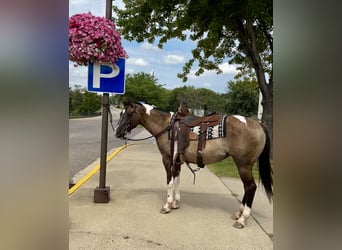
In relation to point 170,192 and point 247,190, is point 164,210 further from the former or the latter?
point 247,190

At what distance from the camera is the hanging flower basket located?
10.3 feet

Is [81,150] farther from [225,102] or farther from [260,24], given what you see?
[225,102]

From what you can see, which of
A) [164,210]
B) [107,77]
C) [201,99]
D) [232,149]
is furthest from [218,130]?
[201,99]

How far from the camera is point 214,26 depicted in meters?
7.82

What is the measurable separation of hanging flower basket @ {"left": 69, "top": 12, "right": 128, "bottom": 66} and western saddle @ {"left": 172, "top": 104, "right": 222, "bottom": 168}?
1437 mm

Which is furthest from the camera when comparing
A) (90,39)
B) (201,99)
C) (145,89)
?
(145,89)

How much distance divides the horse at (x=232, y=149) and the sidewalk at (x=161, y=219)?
252 mm

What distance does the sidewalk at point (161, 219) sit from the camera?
334 cm

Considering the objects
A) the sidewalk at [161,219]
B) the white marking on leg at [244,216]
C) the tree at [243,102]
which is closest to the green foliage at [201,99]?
the tree at [243,102]

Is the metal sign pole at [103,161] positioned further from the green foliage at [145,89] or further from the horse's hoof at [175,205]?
the green foliage at [145,89]

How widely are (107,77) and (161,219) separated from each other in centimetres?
222
